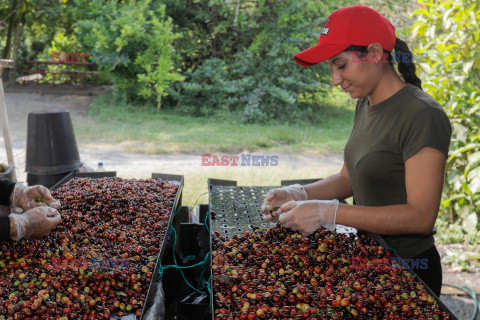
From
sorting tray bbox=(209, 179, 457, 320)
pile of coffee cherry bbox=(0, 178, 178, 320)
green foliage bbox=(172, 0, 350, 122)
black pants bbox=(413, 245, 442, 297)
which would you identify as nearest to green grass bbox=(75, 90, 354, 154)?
green foliage bbox=(172, 0, 350, 122)

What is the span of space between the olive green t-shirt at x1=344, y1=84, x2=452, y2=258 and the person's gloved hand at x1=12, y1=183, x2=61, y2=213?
175 cm

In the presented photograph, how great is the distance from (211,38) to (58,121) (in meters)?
7.51

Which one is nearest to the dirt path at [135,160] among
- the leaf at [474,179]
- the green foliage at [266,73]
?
the green foliage at [266,73]

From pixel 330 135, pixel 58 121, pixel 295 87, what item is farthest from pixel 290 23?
pixel 58 121

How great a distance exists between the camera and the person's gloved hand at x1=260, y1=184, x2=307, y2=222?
2.47 m

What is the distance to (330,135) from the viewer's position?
9.32 m

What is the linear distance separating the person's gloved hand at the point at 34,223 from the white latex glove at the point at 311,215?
1.18 m

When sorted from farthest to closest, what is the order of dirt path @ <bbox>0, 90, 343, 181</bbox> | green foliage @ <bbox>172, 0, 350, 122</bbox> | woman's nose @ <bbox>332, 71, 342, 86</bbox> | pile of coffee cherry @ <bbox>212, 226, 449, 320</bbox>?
green foliage @ <bbox>172, 0, 350, 122</bbox> < dirt path @ <bbox>0, 90, 343, 181</bbox> < woman's nose @ <bbox>332, 71, 342, 86</bbox> < pile of coffee cherry @ <bbox>212, 226, 449, 320</bbox>

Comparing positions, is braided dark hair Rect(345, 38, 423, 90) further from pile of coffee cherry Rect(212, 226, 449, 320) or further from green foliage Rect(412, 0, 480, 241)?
green foliage Rect(412, 0, 480, 241)

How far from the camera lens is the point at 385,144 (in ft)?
6.58

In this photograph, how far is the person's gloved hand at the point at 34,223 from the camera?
7.23 feet

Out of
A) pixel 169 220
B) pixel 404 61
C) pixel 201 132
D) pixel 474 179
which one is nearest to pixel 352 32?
pixel 404 61

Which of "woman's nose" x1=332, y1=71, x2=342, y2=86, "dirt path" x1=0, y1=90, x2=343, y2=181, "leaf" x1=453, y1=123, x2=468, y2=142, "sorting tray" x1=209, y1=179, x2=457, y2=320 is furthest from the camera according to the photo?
"dirt path" x1=0, y1=90, x2=343, y2=181

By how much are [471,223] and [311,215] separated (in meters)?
2.88
